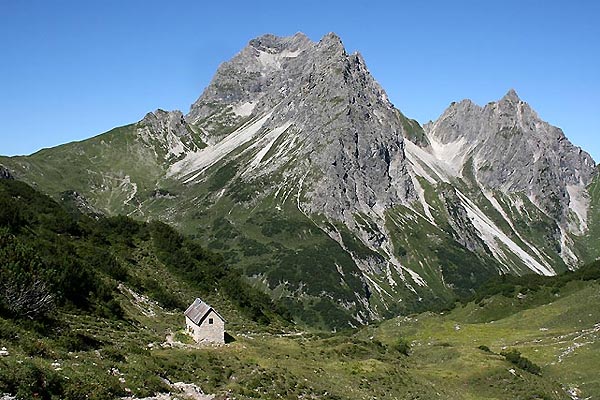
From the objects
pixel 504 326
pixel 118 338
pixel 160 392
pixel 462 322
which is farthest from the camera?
pixel 462 322

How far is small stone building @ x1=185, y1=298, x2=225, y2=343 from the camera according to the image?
5141 centimetres

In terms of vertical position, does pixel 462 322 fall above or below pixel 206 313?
below

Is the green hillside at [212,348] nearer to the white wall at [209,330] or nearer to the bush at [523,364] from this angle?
the bush at [523,364]

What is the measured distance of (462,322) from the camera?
113m

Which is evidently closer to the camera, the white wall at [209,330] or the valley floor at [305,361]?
the valley floor at [305,361]

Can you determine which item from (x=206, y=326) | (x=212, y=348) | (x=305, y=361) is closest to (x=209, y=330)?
(x=206, y=326)

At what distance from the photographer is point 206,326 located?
51.6 meters

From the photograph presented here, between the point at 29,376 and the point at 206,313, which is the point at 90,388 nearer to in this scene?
the point at 29,376

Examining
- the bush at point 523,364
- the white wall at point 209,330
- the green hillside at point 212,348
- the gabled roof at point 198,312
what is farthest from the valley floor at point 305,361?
the gabled roof at point 198,312

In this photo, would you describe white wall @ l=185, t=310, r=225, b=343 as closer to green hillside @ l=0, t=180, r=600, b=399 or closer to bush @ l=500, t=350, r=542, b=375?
green hillside @ l=0, t=180, r=600, b=399

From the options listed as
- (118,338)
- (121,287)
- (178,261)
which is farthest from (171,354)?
(178,261)

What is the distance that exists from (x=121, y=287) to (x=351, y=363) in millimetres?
29168

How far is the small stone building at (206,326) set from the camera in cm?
5141

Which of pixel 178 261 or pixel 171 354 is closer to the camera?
pixel 171 354
